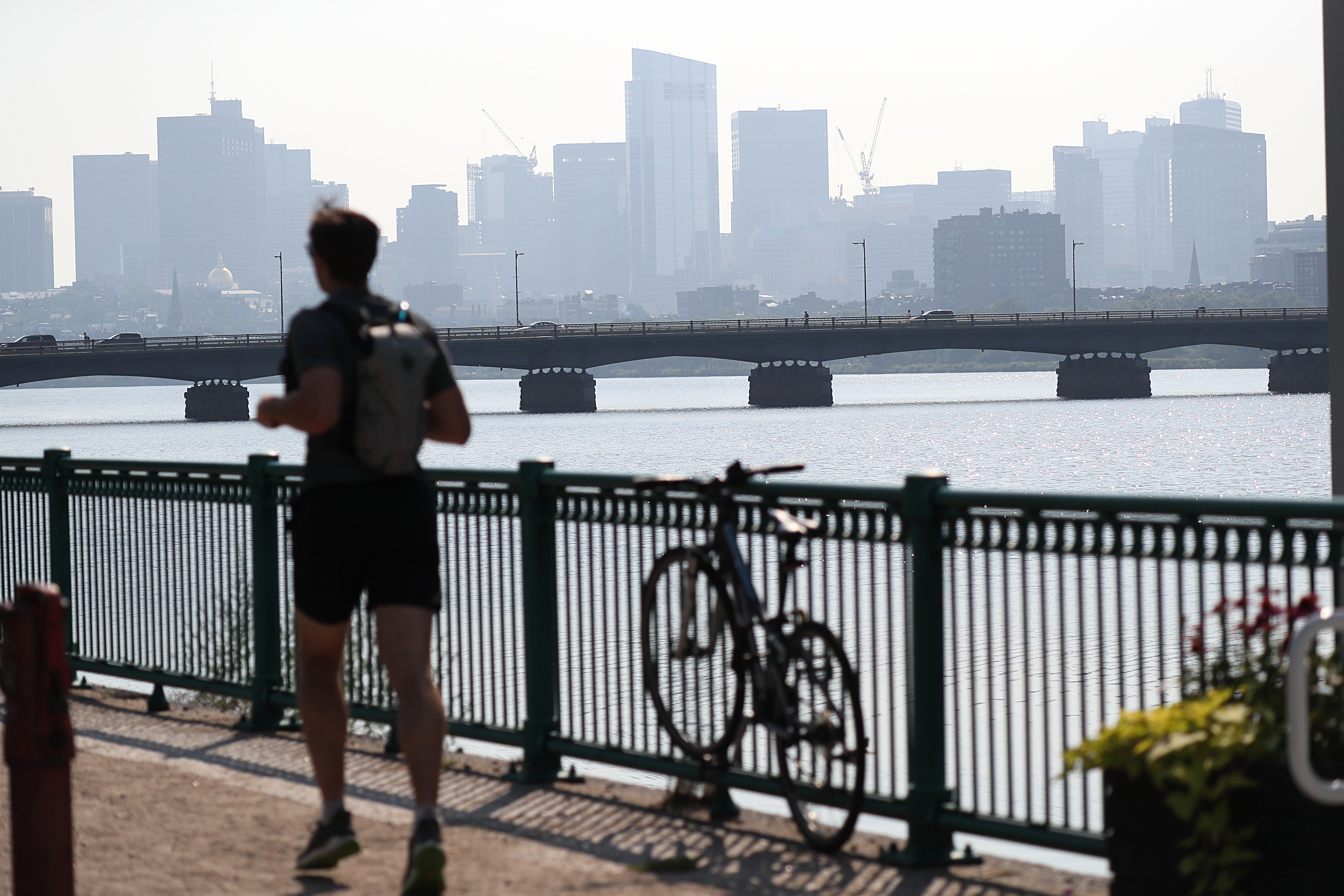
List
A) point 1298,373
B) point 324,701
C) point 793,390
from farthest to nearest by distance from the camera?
point 1298,373 → point 793,390 → point 324,701

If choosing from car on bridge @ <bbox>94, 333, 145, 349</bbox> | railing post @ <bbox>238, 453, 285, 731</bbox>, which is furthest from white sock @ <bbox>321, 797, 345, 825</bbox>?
car on bridge @ <bbox>94, 333, 145, 349</bbox>

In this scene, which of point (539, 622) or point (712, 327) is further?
point (712, 327)

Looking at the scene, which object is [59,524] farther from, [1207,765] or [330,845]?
[1207,765]

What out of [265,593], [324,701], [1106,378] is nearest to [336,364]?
[324,701]

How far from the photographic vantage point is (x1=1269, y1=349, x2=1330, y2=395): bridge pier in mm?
102562

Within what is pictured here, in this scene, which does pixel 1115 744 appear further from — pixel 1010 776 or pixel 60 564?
pixel 60 564

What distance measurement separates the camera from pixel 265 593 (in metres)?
8.41

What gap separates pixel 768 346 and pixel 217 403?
29851 millimetres

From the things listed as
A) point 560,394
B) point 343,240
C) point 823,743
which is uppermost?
point 343,240

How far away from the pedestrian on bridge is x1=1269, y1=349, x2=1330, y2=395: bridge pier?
103755mm

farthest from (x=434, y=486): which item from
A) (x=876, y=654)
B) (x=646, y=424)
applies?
(x=646, y=424)

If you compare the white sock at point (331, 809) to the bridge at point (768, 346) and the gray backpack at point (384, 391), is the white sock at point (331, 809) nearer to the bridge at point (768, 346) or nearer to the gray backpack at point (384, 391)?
the gray backpack at point (384, 391)

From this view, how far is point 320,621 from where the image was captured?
5234 mm

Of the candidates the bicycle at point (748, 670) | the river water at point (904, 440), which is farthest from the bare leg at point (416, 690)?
the river water at point (904, 440)
